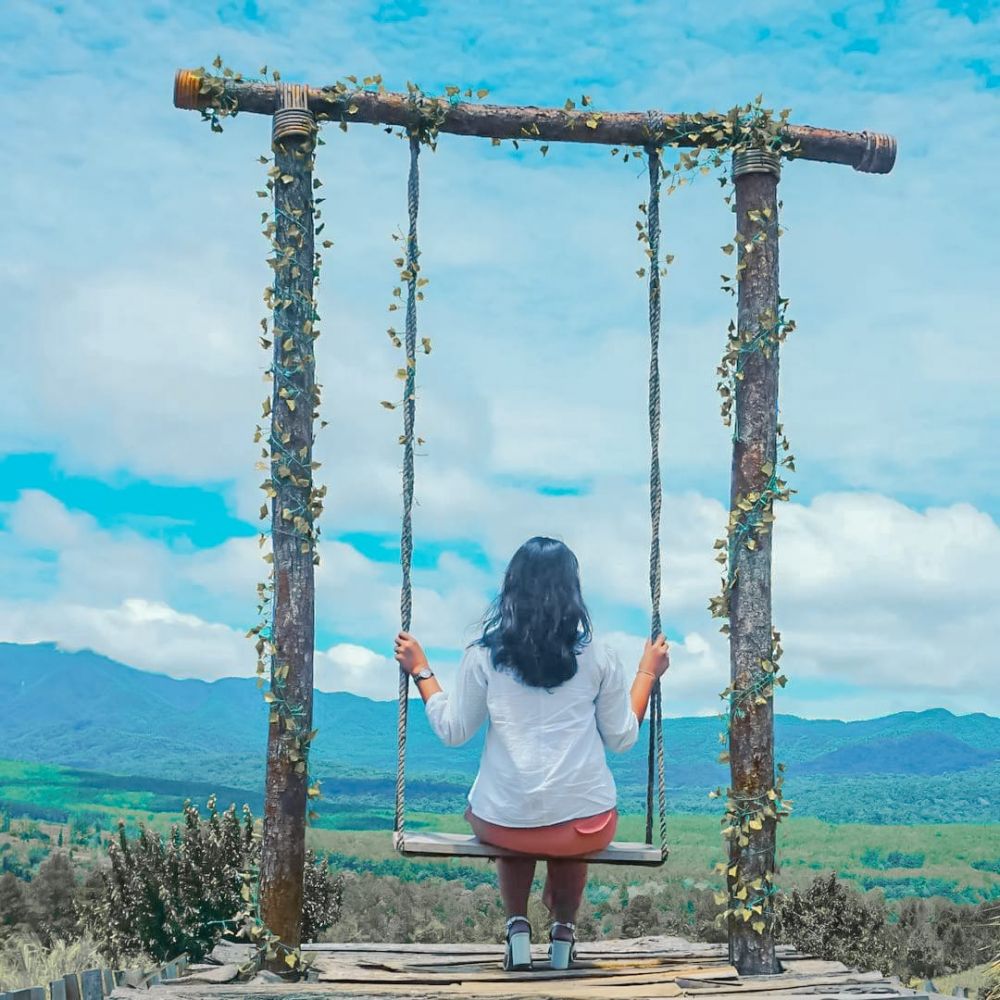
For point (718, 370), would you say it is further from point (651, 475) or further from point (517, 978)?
point (517, 978)

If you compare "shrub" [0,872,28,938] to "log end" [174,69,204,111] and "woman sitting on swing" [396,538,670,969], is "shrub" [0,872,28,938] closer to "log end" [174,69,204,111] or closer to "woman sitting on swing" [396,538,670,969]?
"woman sitting on swing" [396,538,670,969]

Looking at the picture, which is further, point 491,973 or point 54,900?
point 54,900

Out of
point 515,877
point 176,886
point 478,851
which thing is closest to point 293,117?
point 478,851

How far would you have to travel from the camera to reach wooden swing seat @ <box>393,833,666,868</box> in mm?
4473

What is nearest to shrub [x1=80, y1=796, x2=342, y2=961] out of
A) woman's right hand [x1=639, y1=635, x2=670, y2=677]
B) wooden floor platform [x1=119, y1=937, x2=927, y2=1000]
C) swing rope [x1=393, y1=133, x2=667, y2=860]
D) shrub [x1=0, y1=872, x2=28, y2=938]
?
shrub [x1=0, y1=872, x2=28, y2=938]

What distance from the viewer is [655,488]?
509 cm

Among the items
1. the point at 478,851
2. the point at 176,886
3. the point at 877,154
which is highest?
the point at 877,154

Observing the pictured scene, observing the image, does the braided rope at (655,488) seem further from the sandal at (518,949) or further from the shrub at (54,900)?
the shrub at (54,900)

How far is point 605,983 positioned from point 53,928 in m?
6.34

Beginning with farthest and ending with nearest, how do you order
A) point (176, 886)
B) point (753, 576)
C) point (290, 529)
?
1. point (176, 886)
2. point (753, 576)
3. point (290, 529)

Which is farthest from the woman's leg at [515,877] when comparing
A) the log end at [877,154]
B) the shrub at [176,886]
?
the log end at [877,154]

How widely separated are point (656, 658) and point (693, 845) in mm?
7909

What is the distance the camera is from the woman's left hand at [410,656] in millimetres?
4773

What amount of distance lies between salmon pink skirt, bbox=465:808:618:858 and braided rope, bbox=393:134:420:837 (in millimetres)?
432
